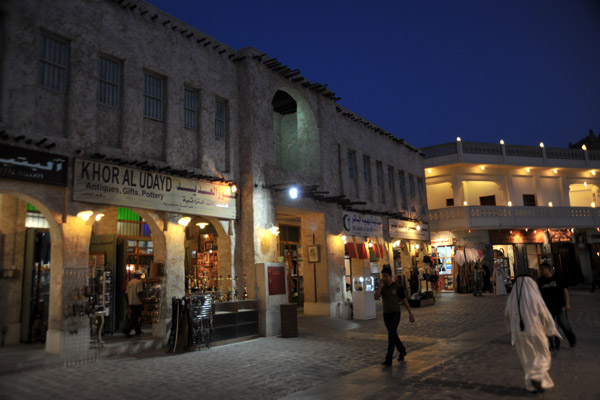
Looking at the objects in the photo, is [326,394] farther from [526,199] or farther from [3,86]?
[526,199]

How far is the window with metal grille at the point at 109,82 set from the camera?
37.8 feet

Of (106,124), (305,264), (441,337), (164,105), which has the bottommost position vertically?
(441,337)

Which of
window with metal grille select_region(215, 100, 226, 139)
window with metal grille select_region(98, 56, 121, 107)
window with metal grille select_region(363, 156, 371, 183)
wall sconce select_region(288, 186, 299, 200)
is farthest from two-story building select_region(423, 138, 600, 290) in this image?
window with metal grille select_region(98, 56, 121, 107)

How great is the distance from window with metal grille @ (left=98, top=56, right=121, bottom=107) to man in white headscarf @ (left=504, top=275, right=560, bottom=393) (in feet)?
33.7

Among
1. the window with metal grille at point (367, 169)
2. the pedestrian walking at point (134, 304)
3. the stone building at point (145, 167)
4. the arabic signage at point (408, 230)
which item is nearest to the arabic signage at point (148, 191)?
the stone building at point (145, 167)

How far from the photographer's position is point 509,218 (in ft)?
97.3

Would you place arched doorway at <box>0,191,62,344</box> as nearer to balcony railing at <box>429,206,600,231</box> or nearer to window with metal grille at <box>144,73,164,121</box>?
window with metal grille at <box>144,73,164,121</box>

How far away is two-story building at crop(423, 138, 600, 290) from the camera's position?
29.7 m

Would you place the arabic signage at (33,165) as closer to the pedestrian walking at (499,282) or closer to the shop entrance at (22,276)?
the shop entrance at (22,276)

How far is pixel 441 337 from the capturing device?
12.0m

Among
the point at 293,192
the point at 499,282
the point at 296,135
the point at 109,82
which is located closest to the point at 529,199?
the point at 499,282

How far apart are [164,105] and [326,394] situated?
9507mm

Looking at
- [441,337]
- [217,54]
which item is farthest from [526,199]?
[217,54]

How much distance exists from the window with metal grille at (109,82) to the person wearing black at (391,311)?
8187 millimetres
